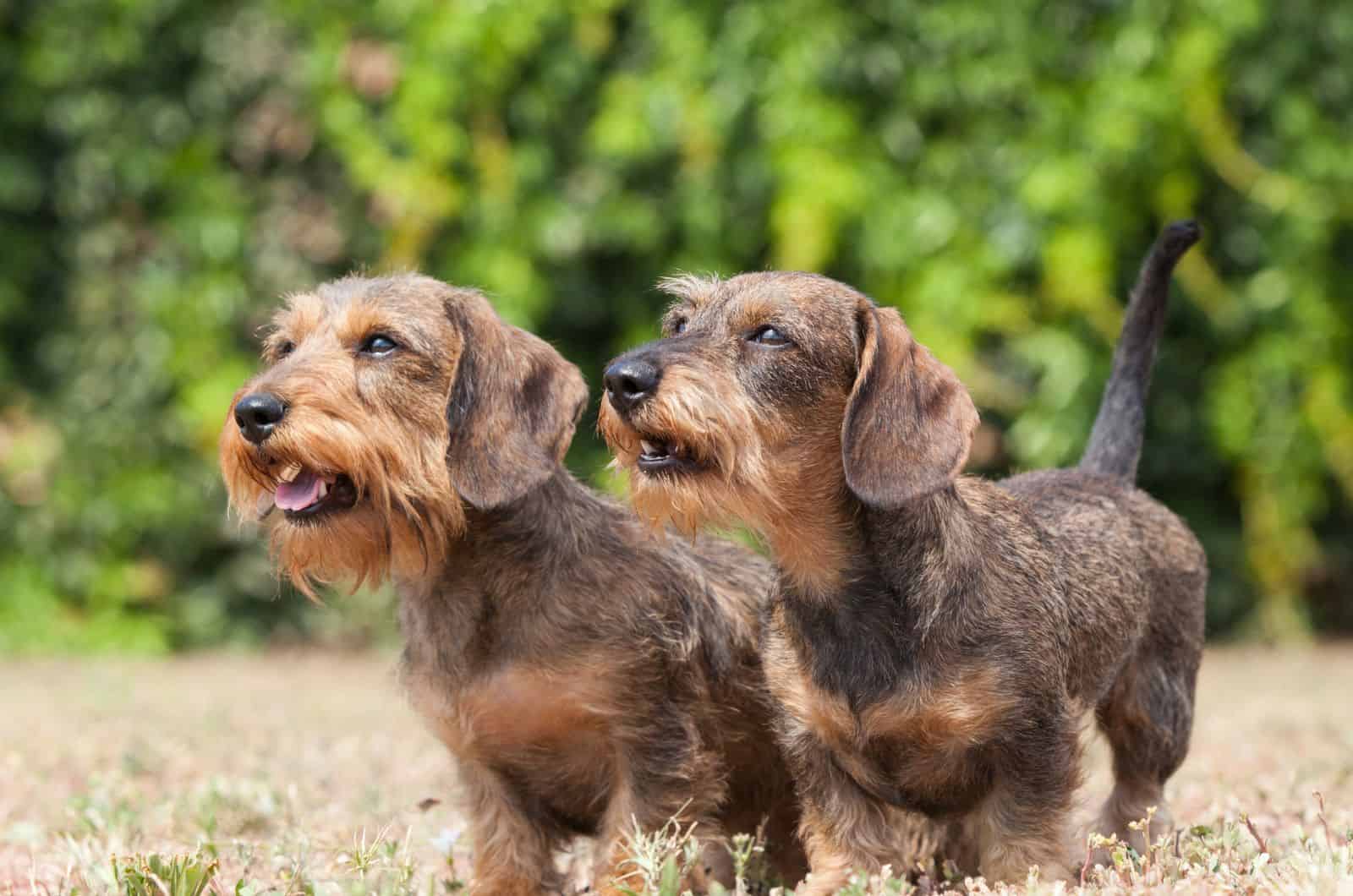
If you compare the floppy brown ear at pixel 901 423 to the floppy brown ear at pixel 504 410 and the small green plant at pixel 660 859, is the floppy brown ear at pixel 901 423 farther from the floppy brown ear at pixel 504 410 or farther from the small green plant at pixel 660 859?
the small green plant at pixel 660 859

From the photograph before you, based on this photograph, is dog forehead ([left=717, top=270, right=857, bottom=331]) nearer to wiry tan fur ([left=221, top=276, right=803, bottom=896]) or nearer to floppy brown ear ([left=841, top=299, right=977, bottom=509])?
floppy brown ear ([left=841, top=299, right=977, bottom=509])

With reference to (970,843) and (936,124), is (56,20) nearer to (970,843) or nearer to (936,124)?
(936,124)

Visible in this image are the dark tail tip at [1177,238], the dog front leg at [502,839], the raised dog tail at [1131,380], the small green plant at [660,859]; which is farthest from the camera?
the raised dog tail at [1131,380]

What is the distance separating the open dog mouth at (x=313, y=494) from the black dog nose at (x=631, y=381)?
88 cm

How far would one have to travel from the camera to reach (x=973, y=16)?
9648 mm

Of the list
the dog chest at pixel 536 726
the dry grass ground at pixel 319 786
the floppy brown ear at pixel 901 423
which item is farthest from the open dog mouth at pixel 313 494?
the floppy brown ear at pixel 901 423

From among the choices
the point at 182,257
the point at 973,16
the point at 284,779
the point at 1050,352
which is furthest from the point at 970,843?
the point at 182,257

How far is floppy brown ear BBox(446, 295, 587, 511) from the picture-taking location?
4.33 m

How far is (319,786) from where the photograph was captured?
20.1 ft

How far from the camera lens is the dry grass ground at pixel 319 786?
3.93 m

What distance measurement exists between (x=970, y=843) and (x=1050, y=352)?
5837mm

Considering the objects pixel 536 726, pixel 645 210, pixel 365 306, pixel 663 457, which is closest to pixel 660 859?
pixel 536 726

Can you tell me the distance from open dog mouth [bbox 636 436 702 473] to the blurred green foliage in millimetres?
5716

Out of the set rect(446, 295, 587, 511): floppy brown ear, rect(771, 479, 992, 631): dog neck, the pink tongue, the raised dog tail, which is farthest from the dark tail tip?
the pink tongue
